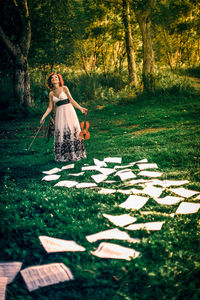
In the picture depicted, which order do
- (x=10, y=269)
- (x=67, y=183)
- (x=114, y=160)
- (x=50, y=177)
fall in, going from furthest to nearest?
(x=114, y=160), (x=50, y=177), (x=67, y=183), (x=10, y=269)

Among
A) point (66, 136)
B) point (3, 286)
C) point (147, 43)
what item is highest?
point (147, 43)

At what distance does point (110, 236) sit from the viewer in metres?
2.52

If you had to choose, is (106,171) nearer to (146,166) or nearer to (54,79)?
(146,166)

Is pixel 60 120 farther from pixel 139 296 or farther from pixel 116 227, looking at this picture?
pixel 139 296

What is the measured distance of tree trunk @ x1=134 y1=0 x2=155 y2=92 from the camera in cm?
1329

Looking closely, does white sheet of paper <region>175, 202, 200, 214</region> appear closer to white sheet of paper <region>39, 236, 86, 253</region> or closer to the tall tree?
white sheet of paper <region>39, 236, 86, 253</region>

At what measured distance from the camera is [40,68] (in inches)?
687

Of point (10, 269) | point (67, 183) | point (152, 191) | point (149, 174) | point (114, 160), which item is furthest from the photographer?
point (114, 160)

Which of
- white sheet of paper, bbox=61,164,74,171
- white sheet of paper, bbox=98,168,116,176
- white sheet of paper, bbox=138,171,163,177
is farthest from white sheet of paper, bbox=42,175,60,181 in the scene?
white sheet of paper, bbox=138,171,163,177

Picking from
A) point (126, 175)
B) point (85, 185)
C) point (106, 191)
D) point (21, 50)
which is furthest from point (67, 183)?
point (21, 50)

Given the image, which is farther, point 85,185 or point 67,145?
point 67,145

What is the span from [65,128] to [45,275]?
385 cm

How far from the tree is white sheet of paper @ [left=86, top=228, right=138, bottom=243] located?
1125 centimetres

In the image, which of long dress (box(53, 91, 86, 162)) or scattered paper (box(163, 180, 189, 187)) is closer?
scattered paper (box(163, 180, 189, 187))
